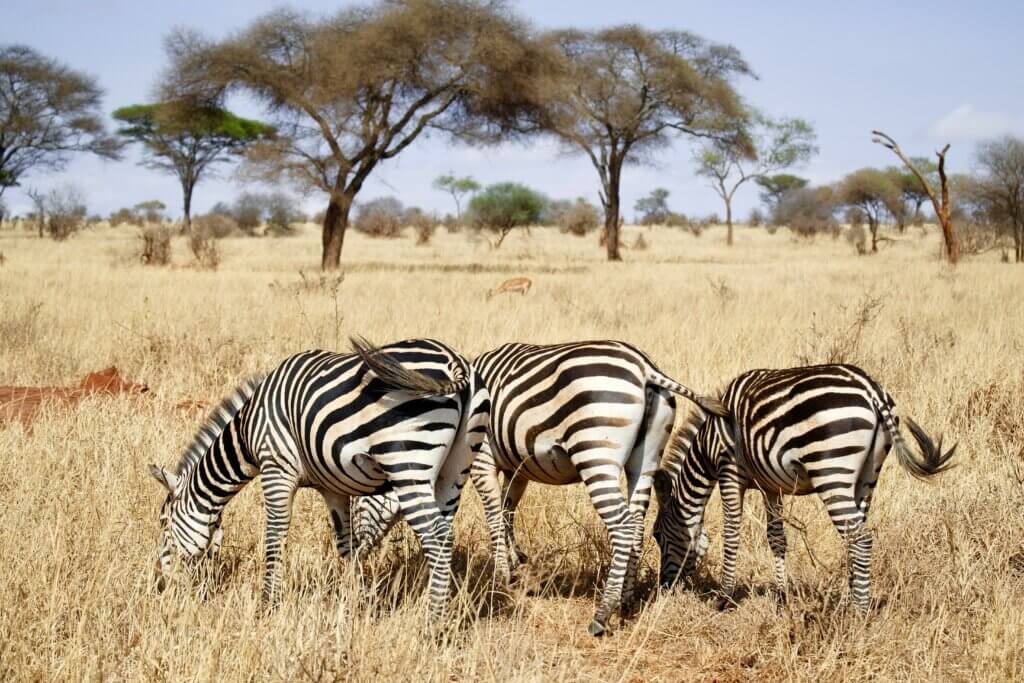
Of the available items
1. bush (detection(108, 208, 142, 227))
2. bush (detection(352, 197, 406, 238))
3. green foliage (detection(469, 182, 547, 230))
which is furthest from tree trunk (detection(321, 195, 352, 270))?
bush (detection(108, 208, 142, 227))

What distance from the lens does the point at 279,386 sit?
3768 mm

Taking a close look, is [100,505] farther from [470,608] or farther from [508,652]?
[508,652]

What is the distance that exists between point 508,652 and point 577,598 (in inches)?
39.2

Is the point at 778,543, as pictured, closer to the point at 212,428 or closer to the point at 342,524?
the point at 342,524

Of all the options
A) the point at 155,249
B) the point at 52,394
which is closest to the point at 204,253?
the point at 155,249

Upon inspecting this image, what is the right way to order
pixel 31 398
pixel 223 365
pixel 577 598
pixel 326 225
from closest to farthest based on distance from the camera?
pixel 577 598, pixel 31 398, pixel 223 365, pixel 326 225

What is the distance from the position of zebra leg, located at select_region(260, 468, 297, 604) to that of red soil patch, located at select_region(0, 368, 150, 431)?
3.22m

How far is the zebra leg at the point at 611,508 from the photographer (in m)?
3.73

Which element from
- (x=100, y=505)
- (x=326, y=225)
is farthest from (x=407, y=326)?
(x=326, y=225)

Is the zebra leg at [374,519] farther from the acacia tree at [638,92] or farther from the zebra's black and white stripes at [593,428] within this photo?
the acacia tree at [638,92]

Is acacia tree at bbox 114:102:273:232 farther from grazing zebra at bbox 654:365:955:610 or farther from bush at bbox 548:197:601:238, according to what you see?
grazing zebra at bbox 654:365:955:610

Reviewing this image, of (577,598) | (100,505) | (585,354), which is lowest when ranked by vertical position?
(577,598)

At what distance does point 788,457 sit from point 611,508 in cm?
71

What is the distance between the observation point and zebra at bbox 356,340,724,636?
12.3 ft
